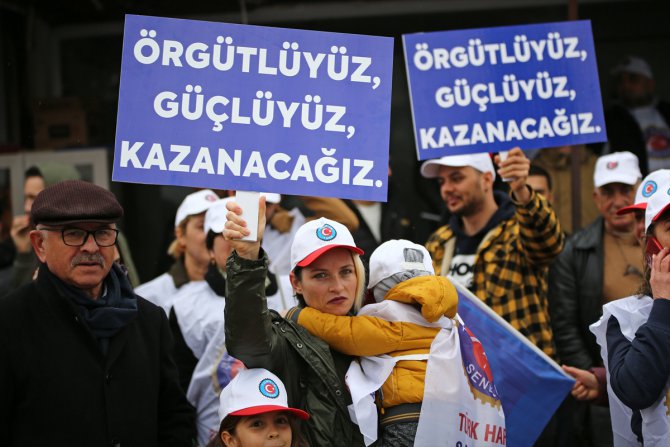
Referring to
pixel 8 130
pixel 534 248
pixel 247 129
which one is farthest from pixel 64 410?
pixel 8 130

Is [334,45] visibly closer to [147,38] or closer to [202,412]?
[147,38]

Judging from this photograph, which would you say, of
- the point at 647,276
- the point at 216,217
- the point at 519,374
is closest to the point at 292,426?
the point at 519,374

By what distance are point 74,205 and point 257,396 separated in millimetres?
1000

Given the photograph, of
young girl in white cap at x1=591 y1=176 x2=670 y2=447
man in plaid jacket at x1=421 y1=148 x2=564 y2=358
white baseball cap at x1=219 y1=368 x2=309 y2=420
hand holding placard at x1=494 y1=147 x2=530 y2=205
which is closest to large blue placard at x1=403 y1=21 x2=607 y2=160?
hand holding placard at x1=494 y1=147 x2=530 y2=205

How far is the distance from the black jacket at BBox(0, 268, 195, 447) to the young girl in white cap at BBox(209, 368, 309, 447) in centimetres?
37

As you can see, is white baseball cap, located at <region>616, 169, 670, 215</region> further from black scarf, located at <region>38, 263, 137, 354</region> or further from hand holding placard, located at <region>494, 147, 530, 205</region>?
black scarf, located at <region>38, 263, 137, 354</region>

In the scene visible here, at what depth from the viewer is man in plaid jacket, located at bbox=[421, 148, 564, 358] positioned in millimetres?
5297

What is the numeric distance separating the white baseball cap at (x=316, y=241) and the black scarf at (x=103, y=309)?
2.24 ft

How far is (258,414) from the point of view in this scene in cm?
395

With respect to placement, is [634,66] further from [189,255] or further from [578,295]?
[189,255]

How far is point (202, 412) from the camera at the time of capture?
5.41m

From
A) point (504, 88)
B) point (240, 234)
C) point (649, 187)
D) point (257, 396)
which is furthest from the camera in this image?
point (504, 88)

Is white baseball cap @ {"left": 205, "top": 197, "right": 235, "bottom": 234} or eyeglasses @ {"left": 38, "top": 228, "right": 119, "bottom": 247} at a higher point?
white baseball cap @ {"left": 205, "top": 197, "right": 235, "bottom": 234}

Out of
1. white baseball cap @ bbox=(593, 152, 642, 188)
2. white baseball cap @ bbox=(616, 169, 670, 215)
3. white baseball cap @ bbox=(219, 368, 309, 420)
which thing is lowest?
white baseball cap @ bbox=(219, 368, 309, 420)
